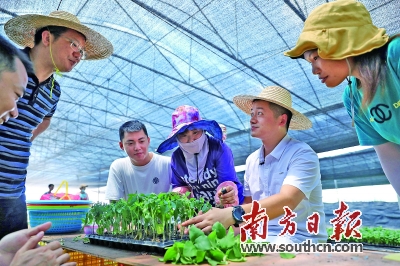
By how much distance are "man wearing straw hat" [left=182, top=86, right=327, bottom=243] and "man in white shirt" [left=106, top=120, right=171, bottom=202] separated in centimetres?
79

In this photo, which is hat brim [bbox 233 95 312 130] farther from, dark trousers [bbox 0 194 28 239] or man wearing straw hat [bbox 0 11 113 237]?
dark trousers [bbox 0 194 28 239]

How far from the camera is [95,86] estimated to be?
1046 centimetres

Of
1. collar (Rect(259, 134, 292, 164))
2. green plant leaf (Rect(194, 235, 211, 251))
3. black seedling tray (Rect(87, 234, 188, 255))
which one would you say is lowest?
black seedling tray (Rect(87, 234, 188, 255))

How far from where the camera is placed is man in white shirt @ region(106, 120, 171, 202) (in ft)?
8.46

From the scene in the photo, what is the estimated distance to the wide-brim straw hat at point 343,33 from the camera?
51.8 inches

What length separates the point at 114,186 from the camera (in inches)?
103

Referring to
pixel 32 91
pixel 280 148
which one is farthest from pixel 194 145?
pixel 32 91

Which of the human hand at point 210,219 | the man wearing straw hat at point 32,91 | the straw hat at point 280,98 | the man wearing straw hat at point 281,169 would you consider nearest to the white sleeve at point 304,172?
the man wearing straw hat at point 281,169

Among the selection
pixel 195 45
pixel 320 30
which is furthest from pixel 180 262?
pixel 195 45

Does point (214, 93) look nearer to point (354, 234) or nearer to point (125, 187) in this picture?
point (125, 187)

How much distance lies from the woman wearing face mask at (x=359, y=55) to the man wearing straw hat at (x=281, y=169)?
50 centimetres

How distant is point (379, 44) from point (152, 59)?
7.92m

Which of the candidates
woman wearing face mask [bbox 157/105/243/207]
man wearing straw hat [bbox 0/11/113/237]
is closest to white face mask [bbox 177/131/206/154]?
woman wearing face mask [bbox 157/105/243/207]

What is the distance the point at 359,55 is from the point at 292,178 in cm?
74
